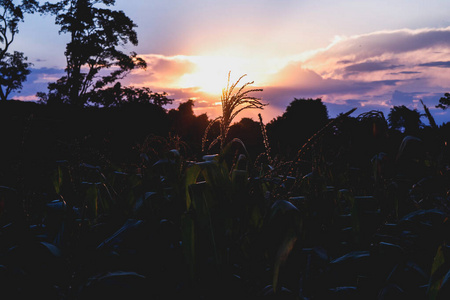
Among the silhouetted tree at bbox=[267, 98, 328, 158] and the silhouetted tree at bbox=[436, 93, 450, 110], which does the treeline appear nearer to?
the silhouetted tree at bbox=[267, 98, 328, 158]

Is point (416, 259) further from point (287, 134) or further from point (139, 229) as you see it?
point (287, 134)

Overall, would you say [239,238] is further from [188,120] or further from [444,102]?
[444,102]

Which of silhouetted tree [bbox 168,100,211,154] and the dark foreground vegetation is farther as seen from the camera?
silhouetted tree [bbox 168,100,211,154]

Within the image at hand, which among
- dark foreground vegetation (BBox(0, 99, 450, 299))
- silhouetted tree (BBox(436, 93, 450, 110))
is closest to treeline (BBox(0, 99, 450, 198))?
dark foreground vegetation (BBox(0, 99, 450, 299))

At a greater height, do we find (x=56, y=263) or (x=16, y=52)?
(x=16, y=52)

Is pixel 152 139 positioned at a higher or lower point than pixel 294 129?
higher

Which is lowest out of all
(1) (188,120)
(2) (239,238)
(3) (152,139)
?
(2) (239,238)

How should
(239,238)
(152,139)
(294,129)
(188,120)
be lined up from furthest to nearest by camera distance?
(188,120) < (294,129) < (152,139) < (239,238)

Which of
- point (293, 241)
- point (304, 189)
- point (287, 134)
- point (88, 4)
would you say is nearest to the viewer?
point (293, 241)

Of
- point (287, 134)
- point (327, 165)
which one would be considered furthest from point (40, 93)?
point (327, 165)

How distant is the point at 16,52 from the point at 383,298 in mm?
40577

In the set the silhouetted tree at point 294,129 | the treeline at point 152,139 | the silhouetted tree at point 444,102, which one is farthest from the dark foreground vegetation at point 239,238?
the silhouetted tree at point 444,102

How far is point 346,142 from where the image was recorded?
3.19 meters

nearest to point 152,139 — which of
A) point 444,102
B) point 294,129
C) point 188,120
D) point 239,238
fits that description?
point 239,238
